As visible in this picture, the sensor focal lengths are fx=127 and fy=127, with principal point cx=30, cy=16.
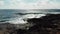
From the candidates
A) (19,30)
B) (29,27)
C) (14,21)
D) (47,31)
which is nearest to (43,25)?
(47,31)

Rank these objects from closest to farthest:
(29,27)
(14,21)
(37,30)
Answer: (37,30) → (29,27) → (14,21)

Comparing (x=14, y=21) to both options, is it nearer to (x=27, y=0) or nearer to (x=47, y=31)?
(x=27, y=0)

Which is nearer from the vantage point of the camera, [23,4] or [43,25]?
[43,25]

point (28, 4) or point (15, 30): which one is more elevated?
point (28, 4)

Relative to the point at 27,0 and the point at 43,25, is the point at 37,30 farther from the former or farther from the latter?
the point at 27,0

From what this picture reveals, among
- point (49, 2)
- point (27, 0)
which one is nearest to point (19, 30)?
point (27, 0)

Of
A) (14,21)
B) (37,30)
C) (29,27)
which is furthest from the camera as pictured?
(14,21)

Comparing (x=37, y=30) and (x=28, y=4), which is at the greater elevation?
(x=28, y=4)

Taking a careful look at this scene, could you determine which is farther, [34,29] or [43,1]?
[43,1]
